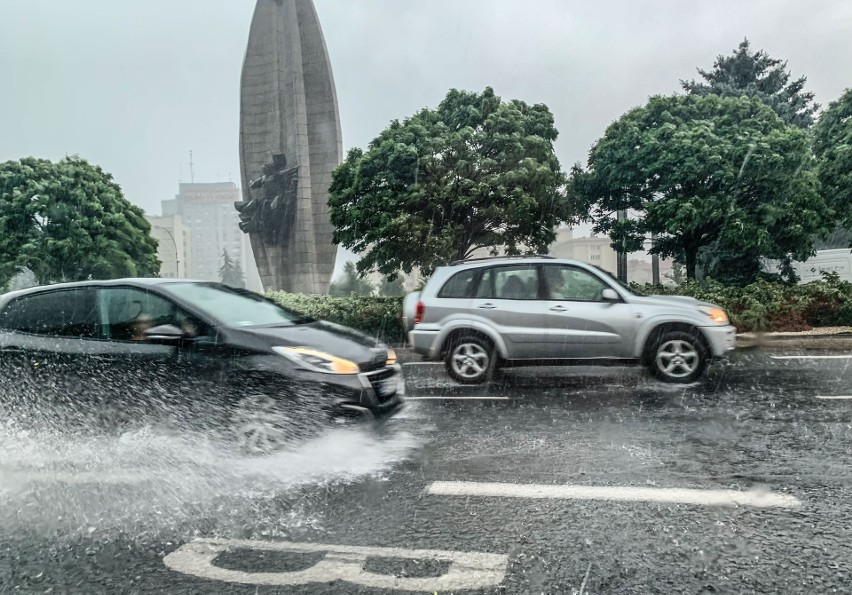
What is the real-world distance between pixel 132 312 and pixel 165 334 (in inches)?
20.9

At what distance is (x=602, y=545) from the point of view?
313 cm

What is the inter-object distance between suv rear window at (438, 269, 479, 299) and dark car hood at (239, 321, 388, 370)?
275 cm

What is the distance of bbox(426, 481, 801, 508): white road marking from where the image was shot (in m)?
3.69

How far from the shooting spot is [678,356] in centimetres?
775

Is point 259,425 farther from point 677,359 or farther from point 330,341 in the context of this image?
point 677,359

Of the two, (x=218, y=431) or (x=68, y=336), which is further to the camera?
(x=68, y=336)

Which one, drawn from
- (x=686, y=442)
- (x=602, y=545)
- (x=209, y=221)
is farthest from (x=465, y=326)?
(x=209, y=221)

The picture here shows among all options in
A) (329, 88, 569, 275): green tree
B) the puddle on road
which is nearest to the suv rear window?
the puddle on road

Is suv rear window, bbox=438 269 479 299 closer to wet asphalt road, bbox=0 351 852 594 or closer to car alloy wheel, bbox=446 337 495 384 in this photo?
car alloy wheel, bbox=446 337 495 384

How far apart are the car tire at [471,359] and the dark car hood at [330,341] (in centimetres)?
264

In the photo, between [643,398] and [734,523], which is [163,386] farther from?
[643,398]

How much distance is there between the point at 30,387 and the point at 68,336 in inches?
18.6

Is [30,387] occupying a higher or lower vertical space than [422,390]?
higher

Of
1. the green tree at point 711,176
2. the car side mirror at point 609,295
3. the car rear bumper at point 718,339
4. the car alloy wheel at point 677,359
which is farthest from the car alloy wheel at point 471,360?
the green tree at point 711,176
